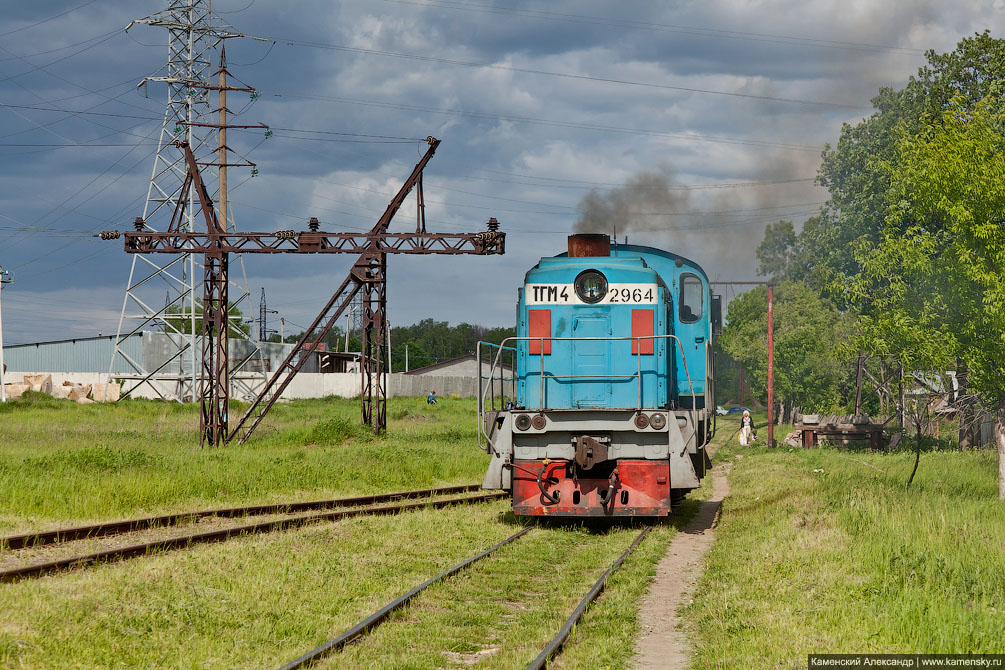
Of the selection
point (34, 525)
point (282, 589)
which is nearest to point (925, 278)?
point (282, 589)

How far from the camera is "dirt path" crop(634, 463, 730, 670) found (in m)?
6.97

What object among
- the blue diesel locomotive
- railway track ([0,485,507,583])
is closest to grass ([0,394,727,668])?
railway track ([0,485,507,583])

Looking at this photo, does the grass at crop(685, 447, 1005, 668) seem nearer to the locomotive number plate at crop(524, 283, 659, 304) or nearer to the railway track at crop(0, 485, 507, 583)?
the locomotive number plate at crop(524, 283, 659, 304)

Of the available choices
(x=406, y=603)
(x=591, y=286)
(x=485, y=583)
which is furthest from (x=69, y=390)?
(x=406, y=603)

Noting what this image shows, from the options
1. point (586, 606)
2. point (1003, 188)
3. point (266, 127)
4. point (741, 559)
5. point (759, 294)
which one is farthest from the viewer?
point (759, 294)

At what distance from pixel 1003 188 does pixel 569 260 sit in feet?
22.5

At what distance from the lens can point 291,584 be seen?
354 inches

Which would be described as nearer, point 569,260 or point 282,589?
point 282,589

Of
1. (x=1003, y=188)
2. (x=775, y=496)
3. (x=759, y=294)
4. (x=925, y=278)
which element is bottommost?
(x=775, y=496)

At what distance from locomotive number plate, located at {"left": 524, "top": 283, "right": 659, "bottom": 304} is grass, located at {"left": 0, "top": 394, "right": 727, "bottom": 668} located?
3.38 meters

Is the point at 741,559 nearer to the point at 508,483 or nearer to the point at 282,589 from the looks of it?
the point at 508,483

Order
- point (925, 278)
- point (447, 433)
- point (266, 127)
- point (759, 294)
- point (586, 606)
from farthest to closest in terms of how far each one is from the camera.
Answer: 1. point (759, 294)
2. point (266, 127)
3. point (447, 433)
4. point (925, 278)
5. point (586, 606)

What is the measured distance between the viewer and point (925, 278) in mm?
A: 15469

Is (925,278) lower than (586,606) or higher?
higher
